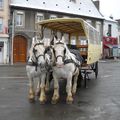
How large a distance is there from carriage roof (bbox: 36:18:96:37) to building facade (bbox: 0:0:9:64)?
29713 millimetres

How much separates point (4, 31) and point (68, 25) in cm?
3261

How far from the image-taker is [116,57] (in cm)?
6975

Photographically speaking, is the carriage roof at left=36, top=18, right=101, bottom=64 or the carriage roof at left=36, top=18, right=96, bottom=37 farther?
the carriage roof at left=36, top=18, right=101, bottom=64

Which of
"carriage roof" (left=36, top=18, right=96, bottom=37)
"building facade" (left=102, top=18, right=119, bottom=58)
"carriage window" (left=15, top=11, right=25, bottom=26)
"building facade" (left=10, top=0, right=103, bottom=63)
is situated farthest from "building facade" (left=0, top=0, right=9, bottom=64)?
"carriage roof" (left=36, top=18, right=96, bottom=37)

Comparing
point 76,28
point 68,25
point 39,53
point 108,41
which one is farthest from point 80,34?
point 108,41

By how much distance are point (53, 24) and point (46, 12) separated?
3781 cm

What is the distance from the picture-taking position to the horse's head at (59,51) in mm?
12219

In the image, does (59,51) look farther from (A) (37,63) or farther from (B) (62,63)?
(A) (37,63)

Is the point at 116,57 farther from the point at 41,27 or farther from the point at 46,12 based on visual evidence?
the point at 41,27

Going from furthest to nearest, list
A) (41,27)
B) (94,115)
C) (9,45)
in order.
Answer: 1. (9,45)
2. (41,27)
3. (94,115)

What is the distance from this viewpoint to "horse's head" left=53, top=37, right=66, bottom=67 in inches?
481

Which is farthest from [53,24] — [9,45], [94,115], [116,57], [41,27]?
[116,57]

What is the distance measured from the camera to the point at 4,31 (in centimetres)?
4966

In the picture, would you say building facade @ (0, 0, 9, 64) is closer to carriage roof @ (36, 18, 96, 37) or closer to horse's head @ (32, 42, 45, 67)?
carriage roof @ (36, 18, 96, 37)
